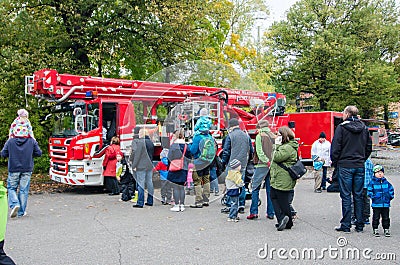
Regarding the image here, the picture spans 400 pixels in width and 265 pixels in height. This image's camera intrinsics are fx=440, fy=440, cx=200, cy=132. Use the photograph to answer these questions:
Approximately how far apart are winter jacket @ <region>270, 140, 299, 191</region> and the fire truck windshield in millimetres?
6153

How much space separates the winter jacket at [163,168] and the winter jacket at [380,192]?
5.16 m

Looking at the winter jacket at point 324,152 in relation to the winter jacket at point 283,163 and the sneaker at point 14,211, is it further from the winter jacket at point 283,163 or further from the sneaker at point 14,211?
the sneaker at point 14,211

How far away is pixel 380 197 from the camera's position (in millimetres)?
7051

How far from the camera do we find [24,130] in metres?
8.93

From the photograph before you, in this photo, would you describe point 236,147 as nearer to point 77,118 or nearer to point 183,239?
point 183,239

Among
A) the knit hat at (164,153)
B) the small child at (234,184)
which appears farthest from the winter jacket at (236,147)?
the knit hat at (164,153)

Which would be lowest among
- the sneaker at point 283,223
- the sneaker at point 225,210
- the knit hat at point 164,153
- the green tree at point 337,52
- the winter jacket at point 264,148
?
the sneaker at point 225,210

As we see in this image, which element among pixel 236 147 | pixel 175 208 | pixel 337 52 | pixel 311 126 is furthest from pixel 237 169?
pixel 337 52

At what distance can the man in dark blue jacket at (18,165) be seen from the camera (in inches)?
346

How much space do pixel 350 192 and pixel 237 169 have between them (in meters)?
2.08

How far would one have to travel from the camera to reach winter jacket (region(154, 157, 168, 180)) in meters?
10.9

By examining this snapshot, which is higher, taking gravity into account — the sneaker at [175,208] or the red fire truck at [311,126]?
the red fire truck at [311,126]

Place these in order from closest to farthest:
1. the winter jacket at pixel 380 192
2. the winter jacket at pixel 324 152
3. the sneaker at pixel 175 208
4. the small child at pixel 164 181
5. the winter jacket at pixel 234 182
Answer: the winter jacket at pixel 380 192, the winter jacket at pixel 234 182, the sneaker at pixel 175 208, the small child at pixel 164 181, the winter jacket at pixel 324 152

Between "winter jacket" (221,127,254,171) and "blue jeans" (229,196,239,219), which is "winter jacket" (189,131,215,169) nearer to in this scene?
"winter jacket" (221,127,254,171)
